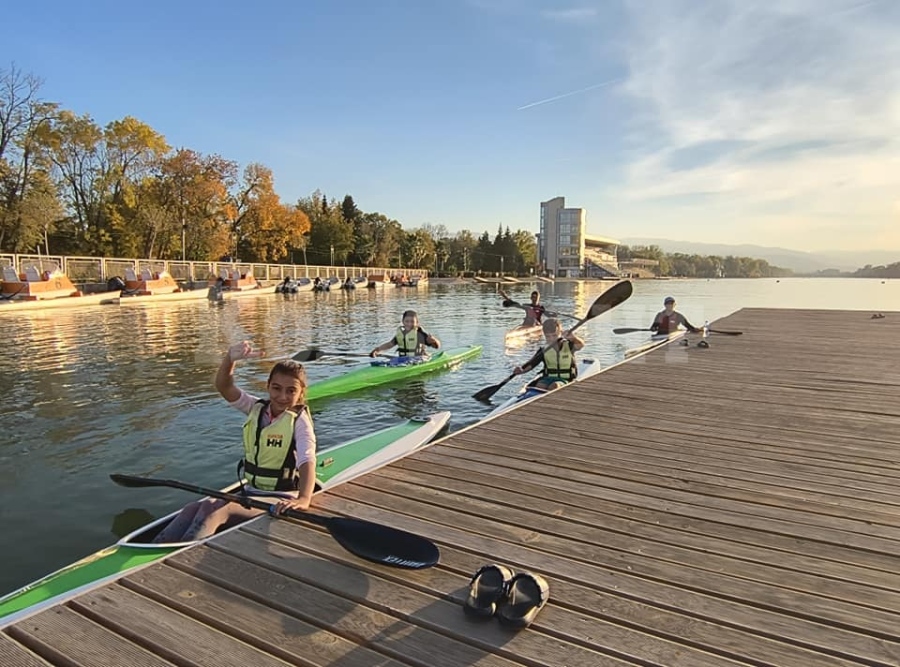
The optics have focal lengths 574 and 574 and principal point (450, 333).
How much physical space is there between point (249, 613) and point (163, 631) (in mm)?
367

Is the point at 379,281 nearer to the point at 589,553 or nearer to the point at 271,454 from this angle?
the point at 271,454

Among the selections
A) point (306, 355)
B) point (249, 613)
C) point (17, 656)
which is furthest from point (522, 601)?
point (306, 355)

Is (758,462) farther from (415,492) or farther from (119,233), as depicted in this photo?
(119,233)

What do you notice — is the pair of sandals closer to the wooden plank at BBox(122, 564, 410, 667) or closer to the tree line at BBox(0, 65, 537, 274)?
the wooden plank at BBox(122, 564, 410, 667)

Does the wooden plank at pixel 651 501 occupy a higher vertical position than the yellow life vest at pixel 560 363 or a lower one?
lower

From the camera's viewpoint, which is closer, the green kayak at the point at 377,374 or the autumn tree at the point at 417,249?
the green kayak at the point at 377,374

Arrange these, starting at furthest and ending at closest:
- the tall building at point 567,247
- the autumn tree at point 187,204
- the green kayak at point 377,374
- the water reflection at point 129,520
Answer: the tall building at point 567,247 → the autumn tree at point 187,204 → the green kayak at point 377,374 → the water reflection at point 129,520

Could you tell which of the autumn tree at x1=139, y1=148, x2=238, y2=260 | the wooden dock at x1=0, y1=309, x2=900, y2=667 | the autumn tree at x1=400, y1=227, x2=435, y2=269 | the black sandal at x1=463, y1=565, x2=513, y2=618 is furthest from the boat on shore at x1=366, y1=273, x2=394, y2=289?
the black sandal at x1=463, y1=565, x2=513, y2=618

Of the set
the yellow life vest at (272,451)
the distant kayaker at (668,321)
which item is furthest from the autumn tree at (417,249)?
the yellow life vest at (272,451)

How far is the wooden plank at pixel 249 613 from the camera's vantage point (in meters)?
2.43

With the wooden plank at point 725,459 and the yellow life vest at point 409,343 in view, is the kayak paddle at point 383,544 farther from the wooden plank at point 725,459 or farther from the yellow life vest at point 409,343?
the yellow life vest at point 409,343

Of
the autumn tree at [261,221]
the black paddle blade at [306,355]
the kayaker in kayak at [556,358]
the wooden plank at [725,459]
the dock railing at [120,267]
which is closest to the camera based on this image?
the wooden plank at [725,459]

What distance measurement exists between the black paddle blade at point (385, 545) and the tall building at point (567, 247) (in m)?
131

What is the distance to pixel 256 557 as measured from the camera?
322 cm
